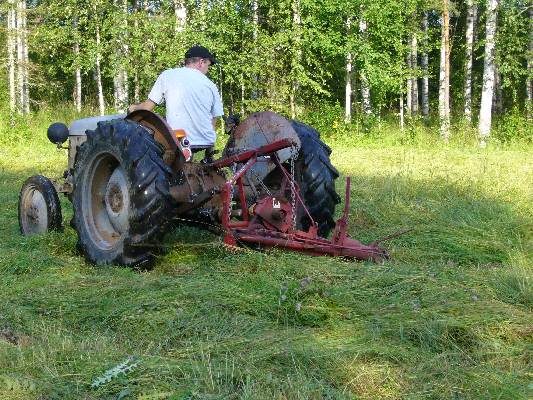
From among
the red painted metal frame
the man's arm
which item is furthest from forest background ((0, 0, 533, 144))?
the red painted metal frame

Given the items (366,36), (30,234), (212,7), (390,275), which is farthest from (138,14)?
(390,275)

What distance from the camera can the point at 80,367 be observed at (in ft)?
9.76

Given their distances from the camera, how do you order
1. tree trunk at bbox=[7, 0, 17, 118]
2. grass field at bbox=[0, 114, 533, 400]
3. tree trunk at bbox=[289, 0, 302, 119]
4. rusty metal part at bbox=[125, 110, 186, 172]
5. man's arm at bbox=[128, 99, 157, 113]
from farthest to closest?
1. tree trunk at bbox=[7, 0, 17, 118]
2. tree trunk at bbox=[289, 0, 302, 119]
3. man's arm at bbox=[128, 99, 157, 113]
4. rusty metal part at bbox=[125, 110, 186, 172]
5. grass field at bbox=[0, 114, 533, 400]

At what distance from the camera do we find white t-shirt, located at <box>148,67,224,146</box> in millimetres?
5547

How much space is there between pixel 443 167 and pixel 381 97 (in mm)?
12284

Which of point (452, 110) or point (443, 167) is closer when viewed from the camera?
point (443, 167)

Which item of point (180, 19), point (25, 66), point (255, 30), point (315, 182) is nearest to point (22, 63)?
point (25, 66)

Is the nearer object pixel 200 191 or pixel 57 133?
pixel 200 191

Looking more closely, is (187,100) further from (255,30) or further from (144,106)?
(255,30)

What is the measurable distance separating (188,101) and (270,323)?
2.47m

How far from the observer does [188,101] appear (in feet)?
18.3

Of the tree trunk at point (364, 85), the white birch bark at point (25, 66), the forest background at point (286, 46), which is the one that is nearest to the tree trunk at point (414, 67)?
the forest background at point (286, 46)

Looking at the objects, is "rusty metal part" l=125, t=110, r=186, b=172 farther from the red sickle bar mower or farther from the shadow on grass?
the shadow on grass

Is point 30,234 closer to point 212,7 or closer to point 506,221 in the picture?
point 506,221
